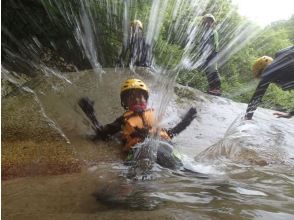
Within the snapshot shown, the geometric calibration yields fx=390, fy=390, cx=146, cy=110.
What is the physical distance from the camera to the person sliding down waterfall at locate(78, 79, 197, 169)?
14.6 ft

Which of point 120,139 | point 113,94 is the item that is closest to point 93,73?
point 113,94

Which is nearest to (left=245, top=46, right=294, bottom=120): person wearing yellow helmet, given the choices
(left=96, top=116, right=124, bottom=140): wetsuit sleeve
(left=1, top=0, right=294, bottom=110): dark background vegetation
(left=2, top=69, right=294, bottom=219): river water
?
(left=2, top=69, right=294, bottom=219): river water

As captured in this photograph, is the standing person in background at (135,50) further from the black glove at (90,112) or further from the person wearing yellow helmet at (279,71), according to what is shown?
the person wearing yellow helmet at (279,71)

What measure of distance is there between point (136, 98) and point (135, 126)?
58 centimetres

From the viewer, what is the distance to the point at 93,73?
6777mm

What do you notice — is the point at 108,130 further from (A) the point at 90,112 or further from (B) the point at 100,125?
(A) the point at 90,112

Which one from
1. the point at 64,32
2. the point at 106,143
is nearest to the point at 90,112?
the point at 106,143

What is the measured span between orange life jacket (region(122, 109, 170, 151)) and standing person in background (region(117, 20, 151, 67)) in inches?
138

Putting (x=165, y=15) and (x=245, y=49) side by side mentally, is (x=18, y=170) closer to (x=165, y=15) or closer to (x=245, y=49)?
(x=165, y=15)

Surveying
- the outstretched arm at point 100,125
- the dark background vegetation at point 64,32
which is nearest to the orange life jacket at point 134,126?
the outstretched arm at point 100,125

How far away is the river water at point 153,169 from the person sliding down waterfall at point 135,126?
149 millimetres

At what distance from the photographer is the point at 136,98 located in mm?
5090

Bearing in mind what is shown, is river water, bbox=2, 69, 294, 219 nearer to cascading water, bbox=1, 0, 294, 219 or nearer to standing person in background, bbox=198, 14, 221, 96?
cascading water, bbox=1, 0, 294, 219

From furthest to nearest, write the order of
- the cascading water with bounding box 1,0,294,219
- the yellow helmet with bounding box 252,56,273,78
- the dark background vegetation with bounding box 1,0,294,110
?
the yellow helmet with bounding box 252,56,273,78
the dark background vegetation with bounding box 1,0,294,110
the cascading water with bounding box 1,0,294,219
